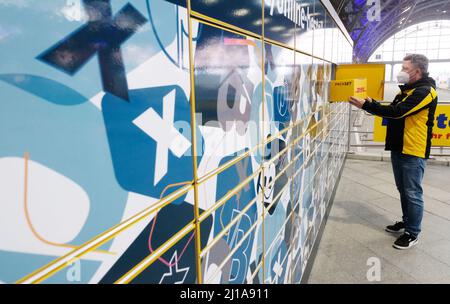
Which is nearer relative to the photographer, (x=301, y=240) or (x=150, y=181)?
(x=150, y=181)

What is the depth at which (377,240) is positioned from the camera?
10.7 ft

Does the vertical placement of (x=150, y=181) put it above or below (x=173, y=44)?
below

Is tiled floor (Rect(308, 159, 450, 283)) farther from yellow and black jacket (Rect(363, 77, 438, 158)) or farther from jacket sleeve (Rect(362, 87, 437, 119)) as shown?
jacket sleeve (Rect(362, 87, 437, 119))

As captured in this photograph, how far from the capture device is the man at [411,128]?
2699 millimetres

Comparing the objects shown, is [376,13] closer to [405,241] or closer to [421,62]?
[421,62]

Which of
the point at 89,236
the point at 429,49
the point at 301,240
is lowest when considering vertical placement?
the point at 301,240

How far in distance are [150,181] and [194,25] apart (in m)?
0.41

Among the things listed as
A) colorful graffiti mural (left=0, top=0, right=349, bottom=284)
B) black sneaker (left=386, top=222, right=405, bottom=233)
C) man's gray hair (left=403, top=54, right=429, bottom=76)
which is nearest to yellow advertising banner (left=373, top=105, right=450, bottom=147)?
black sneaker (left=386, top=222, right=405, bottom=233)

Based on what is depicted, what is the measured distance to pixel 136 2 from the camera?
0.60 meters

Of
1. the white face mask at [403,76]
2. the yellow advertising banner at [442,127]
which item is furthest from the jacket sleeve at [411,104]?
the yellow advertising banner at [442,127]

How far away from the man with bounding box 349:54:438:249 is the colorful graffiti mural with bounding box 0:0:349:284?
190cm

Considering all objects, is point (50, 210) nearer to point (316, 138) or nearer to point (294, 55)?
point (294, 55)

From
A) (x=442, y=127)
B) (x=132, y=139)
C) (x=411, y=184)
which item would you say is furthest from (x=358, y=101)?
(x=442, y=127)

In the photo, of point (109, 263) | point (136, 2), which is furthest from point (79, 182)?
point (136, 2)
